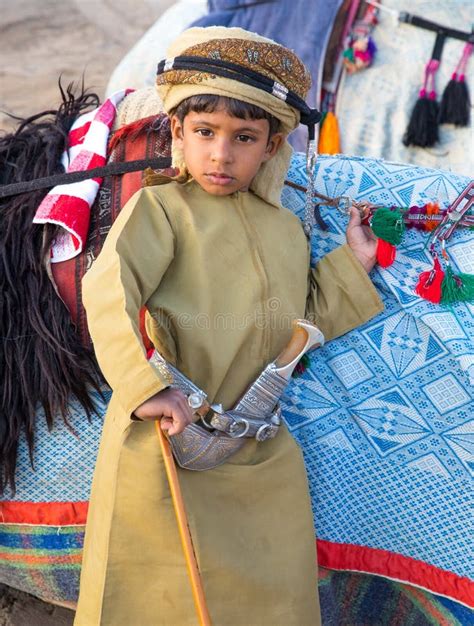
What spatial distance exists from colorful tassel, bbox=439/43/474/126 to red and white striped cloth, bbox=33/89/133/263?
2.00 meters

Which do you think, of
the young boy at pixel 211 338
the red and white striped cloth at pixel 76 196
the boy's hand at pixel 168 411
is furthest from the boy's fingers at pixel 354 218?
the boy's hand at pixel 168 411

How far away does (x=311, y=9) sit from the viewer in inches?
160

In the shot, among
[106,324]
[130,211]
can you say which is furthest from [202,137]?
[106,324]

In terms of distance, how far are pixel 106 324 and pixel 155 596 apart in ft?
1.87

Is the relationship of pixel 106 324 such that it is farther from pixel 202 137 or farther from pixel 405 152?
pixel 405 152

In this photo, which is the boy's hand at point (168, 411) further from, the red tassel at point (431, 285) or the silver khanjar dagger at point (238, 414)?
the red tassel at point (431, 285)

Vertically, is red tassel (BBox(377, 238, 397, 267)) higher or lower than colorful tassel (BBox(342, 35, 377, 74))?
higher

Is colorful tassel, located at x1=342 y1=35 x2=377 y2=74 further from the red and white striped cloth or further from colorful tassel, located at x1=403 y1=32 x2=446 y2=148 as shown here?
the red and white striped cloth

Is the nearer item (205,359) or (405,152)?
(205,359)

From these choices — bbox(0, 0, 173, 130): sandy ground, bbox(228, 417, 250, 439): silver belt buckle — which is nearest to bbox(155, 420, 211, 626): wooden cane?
bbox(228, 417, 250, 439): silver belt buckle

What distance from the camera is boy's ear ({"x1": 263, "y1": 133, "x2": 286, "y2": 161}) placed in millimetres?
2059

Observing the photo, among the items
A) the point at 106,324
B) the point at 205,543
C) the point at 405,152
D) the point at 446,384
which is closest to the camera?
the point at 106,324

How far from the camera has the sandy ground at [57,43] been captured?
6.42 m

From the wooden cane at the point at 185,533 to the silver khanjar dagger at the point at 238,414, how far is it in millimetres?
101
